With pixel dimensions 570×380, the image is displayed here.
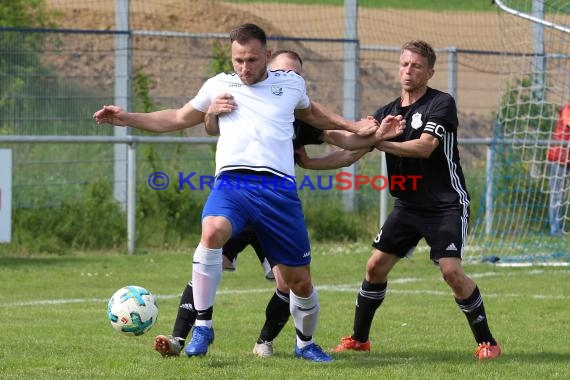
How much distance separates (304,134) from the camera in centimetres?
805

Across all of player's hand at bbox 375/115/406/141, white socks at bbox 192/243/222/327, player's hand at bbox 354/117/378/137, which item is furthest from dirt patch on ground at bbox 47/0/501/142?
white socks at bbox 192/243/222/327

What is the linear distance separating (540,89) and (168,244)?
178 inches

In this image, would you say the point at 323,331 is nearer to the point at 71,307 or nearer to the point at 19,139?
the point at 71,307

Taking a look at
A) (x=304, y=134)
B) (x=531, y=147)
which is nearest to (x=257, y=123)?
(x=304, y=134)

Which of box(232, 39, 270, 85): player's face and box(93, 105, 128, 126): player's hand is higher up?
box(232, 39, 270, 85): player's face

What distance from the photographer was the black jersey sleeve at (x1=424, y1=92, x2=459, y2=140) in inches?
303

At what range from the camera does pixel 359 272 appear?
12.8 m

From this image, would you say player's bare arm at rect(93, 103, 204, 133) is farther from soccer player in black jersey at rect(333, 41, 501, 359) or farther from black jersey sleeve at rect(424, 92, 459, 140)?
black jersey sleeve at rect(424, 92, 459, 140)

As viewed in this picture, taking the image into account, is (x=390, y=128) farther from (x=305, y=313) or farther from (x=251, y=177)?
(x=305, y=313)

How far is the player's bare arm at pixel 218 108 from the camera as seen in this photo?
24.2 ft

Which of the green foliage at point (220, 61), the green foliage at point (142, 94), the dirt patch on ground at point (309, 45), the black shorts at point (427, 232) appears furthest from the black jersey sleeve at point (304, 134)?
the green foliage at point (220, 61)

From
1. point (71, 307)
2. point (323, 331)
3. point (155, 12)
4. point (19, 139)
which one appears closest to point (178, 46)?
point (155, 12)

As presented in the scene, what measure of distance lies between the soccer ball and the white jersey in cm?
88

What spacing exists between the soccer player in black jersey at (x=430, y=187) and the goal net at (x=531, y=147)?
644 centimetres
